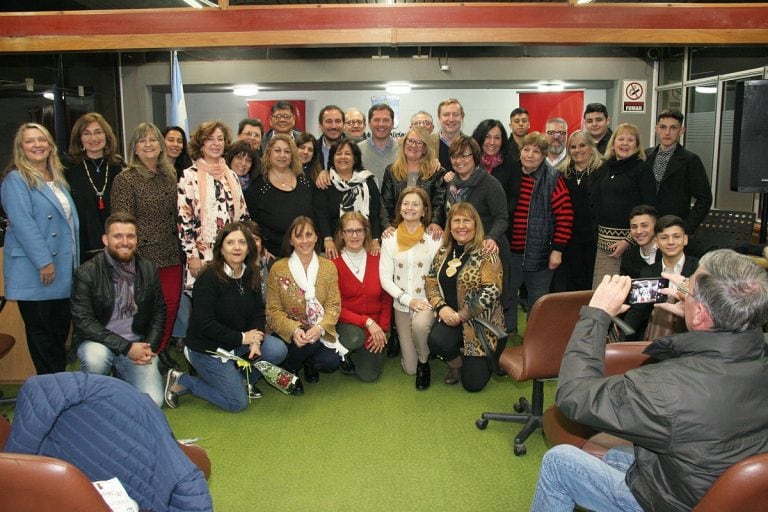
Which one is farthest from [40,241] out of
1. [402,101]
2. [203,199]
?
[402,101]

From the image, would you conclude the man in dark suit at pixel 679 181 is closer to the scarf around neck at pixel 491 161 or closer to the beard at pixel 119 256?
the scarf around neck at pixel 491 161

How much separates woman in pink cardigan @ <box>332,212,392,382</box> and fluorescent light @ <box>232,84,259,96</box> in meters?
5.23

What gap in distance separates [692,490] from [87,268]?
9.47ft

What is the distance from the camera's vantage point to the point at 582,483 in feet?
5.87

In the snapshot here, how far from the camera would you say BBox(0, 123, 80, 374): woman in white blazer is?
10.8 ft

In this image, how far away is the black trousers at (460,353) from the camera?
3631mm

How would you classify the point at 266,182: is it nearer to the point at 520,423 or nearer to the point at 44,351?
the point at 44,351

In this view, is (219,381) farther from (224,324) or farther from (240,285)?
(240,285)

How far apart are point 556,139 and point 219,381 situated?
300 centimetres

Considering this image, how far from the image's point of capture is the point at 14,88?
595cm

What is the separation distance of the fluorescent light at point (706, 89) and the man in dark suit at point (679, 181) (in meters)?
3.33

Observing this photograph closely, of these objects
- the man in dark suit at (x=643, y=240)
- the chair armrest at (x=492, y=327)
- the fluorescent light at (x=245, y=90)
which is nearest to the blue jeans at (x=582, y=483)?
the chair armrest at (x=492, y=327)

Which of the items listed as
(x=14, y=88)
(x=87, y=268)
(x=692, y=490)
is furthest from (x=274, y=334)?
(x=14, y=88)

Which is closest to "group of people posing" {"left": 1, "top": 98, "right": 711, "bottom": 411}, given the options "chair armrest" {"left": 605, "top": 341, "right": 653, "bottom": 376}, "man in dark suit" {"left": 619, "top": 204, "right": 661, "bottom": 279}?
"man in dark suit" {"left": 619, "top": 204, "right": 661, "bottom": 279}
